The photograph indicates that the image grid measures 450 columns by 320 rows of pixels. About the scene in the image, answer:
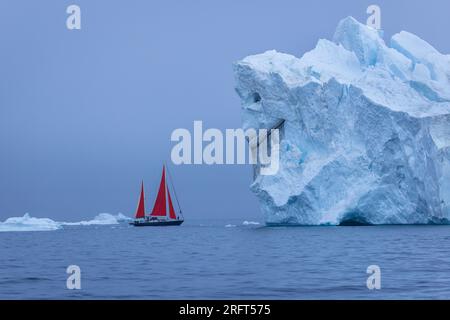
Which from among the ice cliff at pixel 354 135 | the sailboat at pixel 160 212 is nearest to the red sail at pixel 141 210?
the sailboat at pixel 160 212

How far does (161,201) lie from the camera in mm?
48188

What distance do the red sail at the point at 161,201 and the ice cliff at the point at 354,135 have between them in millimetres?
15347

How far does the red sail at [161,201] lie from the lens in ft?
153

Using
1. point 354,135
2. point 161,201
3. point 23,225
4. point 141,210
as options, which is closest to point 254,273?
point 354,135

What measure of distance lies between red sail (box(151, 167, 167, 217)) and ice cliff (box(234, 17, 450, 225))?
1535 cm

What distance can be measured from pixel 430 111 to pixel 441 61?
5076 mm

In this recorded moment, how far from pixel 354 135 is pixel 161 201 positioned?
2229 centimetres

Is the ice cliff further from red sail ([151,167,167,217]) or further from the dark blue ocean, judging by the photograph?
red sail ([151,167,167,217])

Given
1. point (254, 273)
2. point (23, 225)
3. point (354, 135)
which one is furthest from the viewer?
point (23, 225)

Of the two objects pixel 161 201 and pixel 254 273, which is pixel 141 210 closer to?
pixel 161 201

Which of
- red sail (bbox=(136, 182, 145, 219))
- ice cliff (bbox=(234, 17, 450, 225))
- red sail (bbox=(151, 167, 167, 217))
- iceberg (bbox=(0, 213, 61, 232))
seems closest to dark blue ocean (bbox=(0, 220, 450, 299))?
ice cliff (bbox=(234, 17, 450, 225))

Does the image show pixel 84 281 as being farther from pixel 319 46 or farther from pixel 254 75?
pixel 319 46

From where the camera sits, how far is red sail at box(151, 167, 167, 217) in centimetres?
4669
